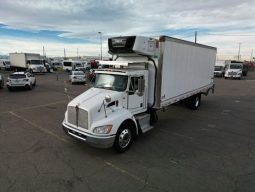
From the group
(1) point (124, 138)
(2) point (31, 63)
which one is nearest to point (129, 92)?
(1) point (124, 138)

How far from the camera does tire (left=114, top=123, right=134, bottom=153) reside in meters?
5.95

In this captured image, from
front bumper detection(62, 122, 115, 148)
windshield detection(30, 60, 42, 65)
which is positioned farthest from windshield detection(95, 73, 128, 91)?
windshield detection(30, 60, 42, 65)

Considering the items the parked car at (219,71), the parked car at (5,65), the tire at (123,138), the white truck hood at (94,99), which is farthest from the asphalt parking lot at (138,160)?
the parked car at (5,65)

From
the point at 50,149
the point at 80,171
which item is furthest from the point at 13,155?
the point at 80,171

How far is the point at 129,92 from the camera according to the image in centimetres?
663

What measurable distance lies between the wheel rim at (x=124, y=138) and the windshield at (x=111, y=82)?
4.33ft

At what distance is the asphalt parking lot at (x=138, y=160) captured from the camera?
4633mm

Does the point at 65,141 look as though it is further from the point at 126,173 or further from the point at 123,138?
the point at 126,173

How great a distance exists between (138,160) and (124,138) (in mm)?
763

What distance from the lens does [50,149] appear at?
6375 millimetres

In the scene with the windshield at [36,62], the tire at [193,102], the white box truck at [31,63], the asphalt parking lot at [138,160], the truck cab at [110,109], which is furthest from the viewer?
the windshield at [36,62]

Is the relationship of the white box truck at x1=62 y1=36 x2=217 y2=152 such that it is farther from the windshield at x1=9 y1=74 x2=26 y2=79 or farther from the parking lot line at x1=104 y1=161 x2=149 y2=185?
the windshield at x1=9 y1=74 x2=26 y2=79

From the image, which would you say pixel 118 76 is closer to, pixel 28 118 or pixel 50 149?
pixel 50 149

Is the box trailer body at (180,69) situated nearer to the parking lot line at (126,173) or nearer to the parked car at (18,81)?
the parking lot line at (126,173)
